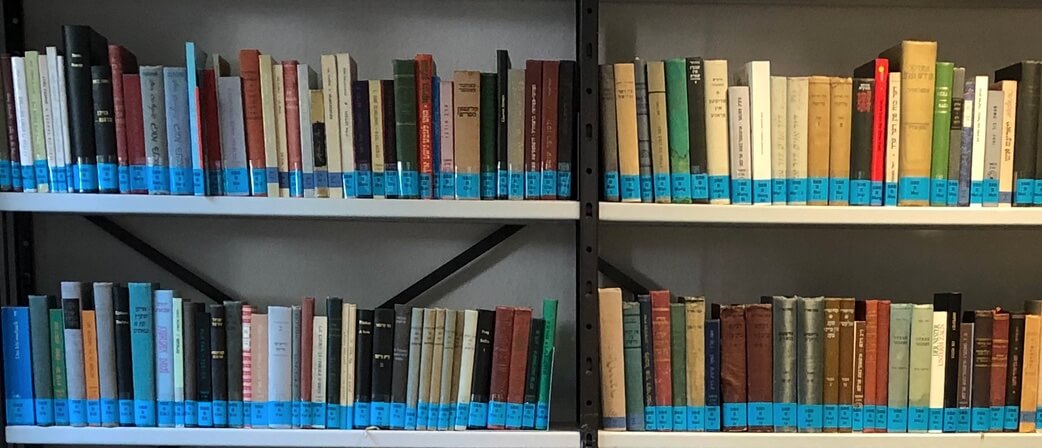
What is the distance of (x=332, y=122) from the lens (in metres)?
1.12

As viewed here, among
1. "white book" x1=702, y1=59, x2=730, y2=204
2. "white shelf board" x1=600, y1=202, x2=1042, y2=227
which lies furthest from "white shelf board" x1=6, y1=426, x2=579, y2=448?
"white book" x1=702, y1=59, x2=730, y2=204

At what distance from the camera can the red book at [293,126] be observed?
1.11 m

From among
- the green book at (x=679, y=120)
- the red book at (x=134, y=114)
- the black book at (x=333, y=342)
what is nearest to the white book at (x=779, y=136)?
the green book at (x=679, y=120)

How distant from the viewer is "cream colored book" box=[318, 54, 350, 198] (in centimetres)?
111

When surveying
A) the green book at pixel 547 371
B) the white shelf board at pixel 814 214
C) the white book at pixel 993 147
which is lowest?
the green book at pixel 547 371

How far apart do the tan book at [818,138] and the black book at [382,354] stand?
0.65 metres

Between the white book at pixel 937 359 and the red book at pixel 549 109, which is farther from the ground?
the red book at pixel 549 109

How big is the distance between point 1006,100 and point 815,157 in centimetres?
29

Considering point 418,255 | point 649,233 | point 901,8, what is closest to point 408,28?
point 418,255

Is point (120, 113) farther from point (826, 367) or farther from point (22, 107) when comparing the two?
point (826, 367)

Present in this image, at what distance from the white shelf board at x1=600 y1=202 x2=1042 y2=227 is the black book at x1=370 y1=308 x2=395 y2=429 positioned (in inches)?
14.3

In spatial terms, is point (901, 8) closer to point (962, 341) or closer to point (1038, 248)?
point (1038, 248)

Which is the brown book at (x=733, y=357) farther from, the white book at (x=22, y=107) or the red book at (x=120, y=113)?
the white book at (x=22, y=107)

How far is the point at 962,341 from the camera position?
1148 millimetres
